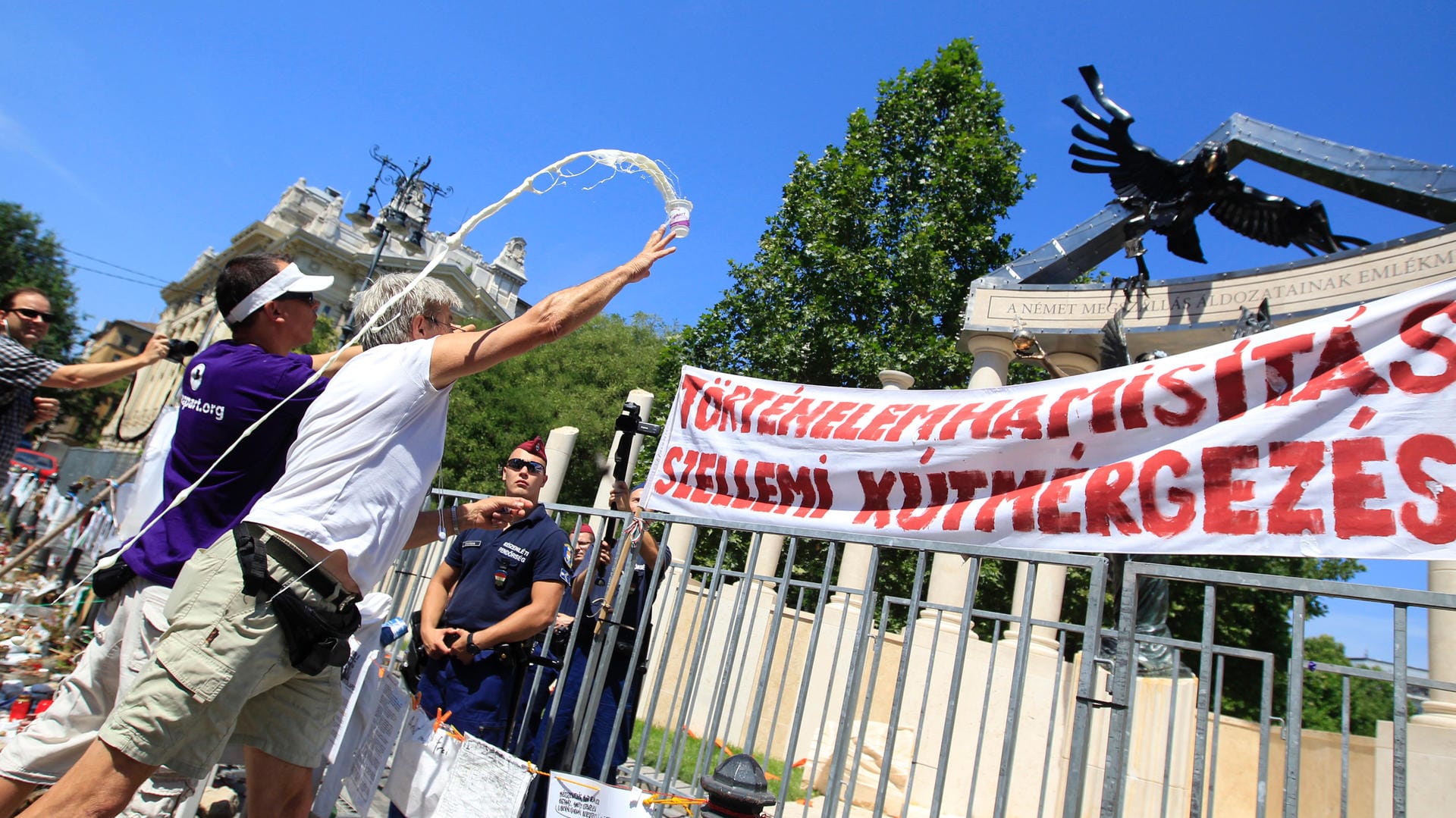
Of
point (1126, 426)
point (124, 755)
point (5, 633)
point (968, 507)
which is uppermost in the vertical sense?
point (1126, 426)

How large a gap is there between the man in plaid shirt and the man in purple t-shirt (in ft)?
4.91

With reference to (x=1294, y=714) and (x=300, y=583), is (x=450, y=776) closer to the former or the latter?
(x=300, y=583)

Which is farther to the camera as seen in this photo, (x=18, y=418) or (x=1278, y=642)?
(x=1278, y=642)

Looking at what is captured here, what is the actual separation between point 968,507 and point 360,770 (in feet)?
9.76

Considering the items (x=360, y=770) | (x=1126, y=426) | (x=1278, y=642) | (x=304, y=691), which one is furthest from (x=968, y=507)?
(x=1278, y=642)

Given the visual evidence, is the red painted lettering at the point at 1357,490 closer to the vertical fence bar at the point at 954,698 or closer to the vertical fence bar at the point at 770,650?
the vertical fence bar at the point at 954,698

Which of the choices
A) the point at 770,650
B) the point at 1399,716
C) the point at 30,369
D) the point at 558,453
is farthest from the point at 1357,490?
A: the point at 558,453

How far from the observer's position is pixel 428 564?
233 inches

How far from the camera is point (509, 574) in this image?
4066 millimetres

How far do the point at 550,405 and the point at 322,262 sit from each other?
27.5 m

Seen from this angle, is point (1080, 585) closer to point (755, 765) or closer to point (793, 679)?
point (793, 679)

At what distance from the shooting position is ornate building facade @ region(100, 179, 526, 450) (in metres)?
46.6

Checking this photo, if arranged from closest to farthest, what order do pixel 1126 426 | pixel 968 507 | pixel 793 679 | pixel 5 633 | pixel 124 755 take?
pixel 124 755
pixel 1126 426
pixel 968 507
pixel 5 633
pixel 793 679

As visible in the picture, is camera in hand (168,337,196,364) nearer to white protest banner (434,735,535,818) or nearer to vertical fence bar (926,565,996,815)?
white protest banner (434,735,535,818)
